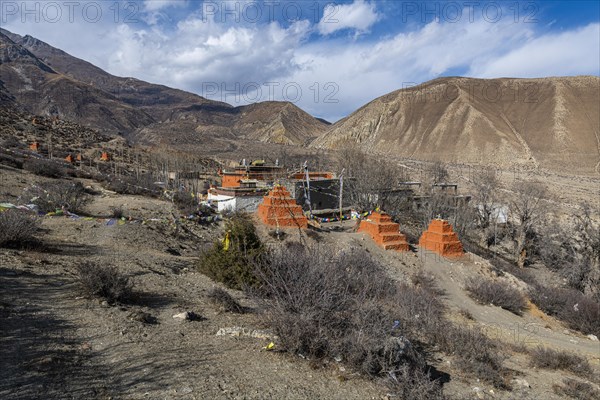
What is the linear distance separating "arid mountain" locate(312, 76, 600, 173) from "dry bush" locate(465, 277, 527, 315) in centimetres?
6490

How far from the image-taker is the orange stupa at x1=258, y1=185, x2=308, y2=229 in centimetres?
1683

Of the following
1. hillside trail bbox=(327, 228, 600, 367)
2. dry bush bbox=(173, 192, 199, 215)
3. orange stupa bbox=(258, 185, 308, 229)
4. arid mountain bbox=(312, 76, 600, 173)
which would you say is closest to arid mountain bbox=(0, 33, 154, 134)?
arid mountain bbox=(312, 76, 600, 173)

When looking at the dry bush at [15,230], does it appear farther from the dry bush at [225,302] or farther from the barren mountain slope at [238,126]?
the barren mountain slope at [238,126]

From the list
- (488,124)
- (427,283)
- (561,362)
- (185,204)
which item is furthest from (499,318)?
(488,124)

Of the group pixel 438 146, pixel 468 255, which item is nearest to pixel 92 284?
pixel 468 255

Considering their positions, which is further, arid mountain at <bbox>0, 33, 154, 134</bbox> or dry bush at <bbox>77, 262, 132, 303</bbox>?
arid mountain at <bbox>0, 33, 154, 134</bbox>

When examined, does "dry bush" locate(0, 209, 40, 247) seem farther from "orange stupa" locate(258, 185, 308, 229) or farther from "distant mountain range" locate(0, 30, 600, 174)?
"distant mountain range" locate(0, 30, 600, 174)

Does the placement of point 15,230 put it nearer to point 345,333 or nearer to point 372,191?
point 345,333

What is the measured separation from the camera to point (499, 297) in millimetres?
12859

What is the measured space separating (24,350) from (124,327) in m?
1.17

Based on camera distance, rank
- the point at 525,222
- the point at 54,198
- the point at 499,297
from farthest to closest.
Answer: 1. the point at 525,222
2. the point at 54,198
3. the point at 499,297

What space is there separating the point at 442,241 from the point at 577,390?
10412 mm

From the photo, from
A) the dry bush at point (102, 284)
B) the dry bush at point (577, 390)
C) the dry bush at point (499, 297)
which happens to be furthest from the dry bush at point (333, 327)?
the dry bush at point (499, 297)

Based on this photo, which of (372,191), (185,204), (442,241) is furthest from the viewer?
(372,191)
